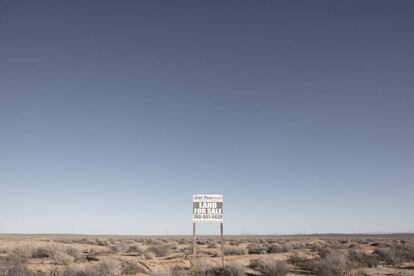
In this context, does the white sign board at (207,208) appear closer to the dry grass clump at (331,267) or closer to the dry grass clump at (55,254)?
the dry grass clump at (331,267)

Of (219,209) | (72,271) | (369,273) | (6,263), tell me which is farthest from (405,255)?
(6,263)

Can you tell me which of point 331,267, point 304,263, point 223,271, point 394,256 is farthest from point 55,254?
point 394,256

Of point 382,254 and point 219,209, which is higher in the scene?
point 219,209

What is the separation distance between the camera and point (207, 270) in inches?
701

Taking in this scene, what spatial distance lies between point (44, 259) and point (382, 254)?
18736mm

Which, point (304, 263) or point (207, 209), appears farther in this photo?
point (304, 263)

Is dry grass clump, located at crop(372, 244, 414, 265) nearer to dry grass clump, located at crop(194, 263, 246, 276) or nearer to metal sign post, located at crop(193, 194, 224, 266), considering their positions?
metal sign post, located at crop(193, 194, 224, 266)

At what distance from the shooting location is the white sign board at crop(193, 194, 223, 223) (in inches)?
768

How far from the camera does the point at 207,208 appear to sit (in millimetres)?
19609

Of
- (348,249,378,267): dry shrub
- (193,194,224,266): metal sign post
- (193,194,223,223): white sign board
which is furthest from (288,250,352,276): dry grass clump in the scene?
(193,194,223,223): white sign board

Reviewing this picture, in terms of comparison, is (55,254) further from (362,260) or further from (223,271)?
(362,260)

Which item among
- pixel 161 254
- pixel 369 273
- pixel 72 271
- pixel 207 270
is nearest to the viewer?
pixel 72 271

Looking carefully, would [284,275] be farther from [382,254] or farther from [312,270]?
[382,254]

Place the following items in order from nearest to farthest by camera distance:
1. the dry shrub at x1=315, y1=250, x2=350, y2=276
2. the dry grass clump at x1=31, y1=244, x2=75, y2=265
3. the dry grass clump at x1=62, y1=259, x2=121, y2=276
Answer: the dry grass clump at x1=62, y1=259, x2=121, y2=276 → the dry shrub at x1=315, y1=250, x2=350, y2=276 → the dry grass clump at x1=31, y1=244, x2=75, y2=265
